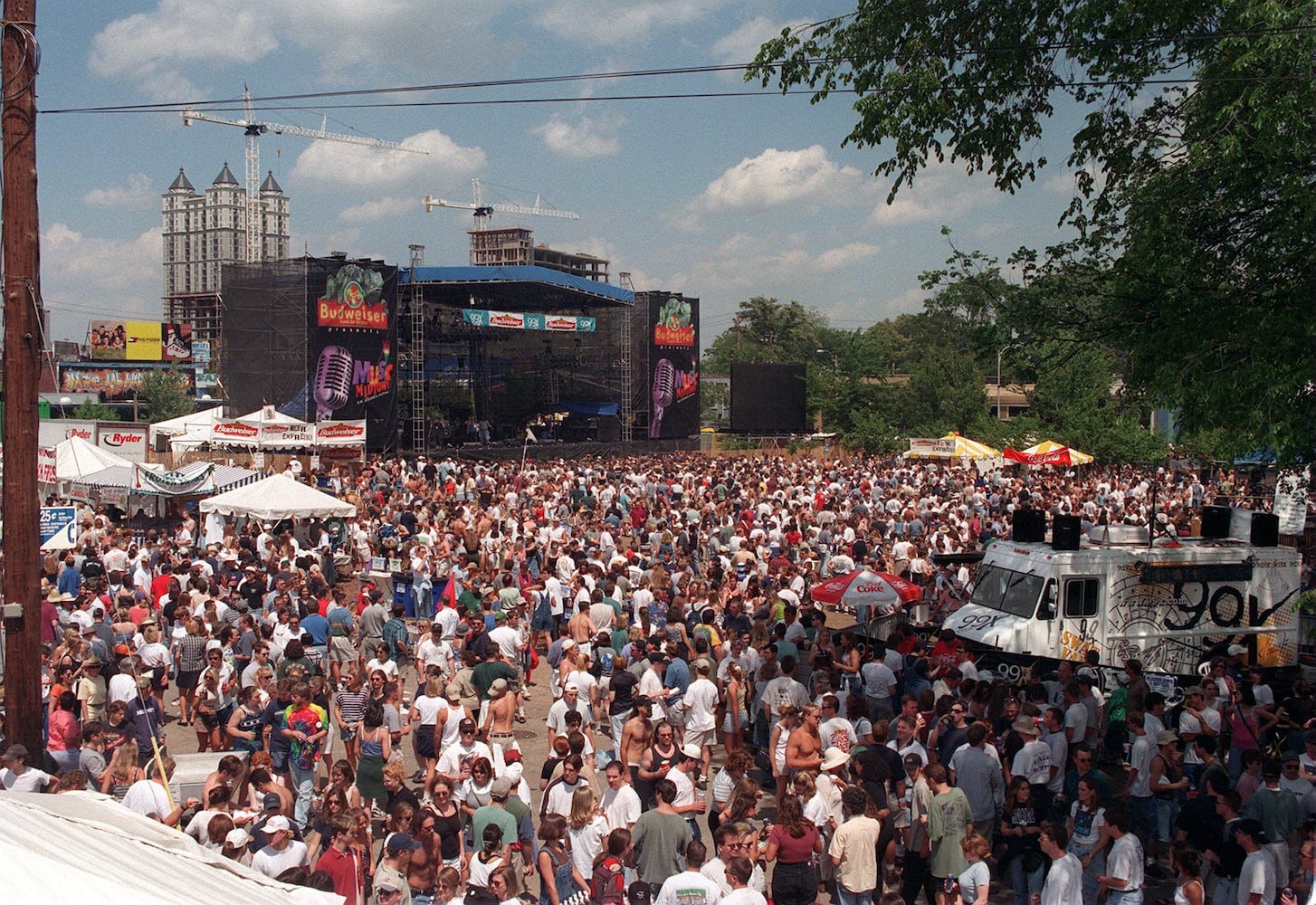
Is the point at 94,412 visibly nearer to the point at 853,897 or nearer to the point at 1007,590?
the point at 1007,590

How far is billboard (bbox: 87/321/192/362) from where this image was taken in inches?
4503

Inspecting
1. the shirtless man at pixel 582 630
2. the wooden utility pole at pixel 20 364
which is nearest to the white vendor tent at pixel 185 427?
the shirtless man at pixel 582 630

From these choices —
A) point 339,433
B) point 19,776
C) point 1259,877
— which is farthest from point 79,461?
point 1259,877

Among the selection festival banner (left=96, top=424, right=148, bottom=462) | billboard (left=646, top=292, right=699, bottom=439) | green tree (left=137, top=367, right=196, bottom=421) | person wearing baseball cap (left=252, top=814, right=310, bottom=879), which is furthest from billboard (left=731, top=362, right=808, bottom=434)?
person wearing baseball cap (left=252, top=814, right=310, bottom=879)

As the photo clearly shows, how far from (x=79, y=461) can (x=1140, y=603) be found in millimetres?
21026

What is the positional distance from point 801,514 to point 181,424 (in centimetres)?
1635

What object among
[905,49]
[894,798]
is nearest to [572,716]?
[894,798]

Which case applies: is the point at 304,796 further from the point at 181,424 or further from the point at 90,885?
the point at 181,424

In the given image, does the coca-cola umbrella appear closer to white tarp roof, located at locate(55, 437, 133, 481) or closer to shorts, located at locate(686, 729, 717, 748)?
shorts, located at locate(686, 729, 717, 748)

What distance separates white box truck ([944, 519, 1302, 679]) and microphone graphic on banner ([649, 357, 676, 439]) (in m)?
41.2

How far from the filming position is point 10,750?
7.48 metres

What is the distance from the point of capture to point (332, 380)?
40.3 m

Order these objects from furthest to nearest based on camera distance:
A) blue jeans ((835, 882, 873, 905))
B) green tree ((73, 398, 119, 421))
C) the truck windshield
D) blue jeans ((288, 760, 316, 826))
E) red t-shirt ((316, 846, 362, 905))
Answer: green tree ((73, 398, 119, 421)) → the truck windshield → blue jeans ((288, 760, 316, 826)) → blue jeans ((835, 882, 873, 905)) → red t-shirt ((316, 846, 362, 905))

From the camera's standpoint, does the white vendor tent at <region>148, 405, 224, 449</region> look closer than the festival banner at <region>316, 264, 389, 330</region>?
Yes
